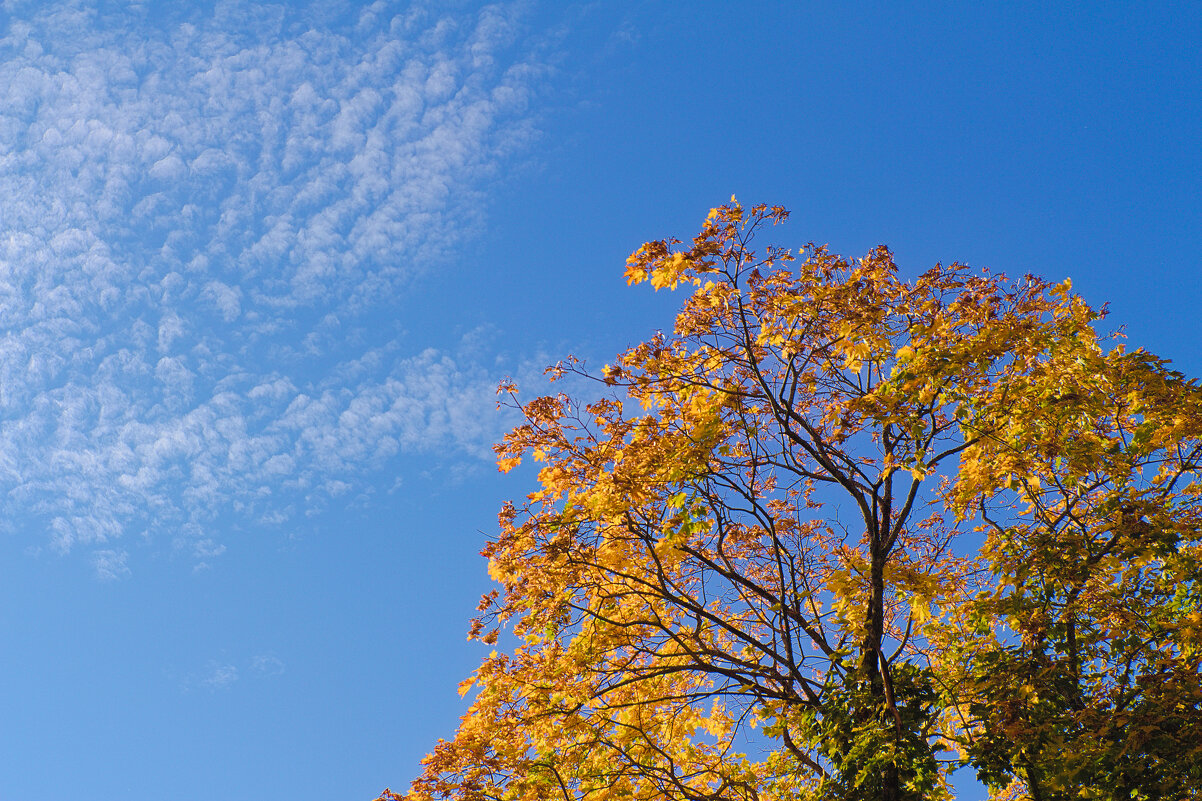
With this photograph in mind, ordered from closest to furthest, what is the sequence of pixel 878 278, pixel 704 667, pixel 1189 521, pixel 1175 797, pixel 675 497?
pixel 1175 797 < pixel 1189 521 < pixel 675 497 < pixel 704 667 < pixel 878 278

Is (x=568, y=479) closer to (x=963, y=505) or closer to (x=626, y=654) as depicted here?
(x=626, y=654)

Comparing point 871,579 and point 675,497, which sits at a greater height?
point 675,497

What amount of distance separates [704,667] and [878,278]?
4822 millimetres

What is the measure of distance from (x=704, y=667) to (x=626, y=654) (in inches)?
37.0

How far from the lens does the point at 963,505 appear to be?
9570 mm

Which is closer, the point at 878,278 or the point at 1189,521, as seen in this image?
the point at 1189,521

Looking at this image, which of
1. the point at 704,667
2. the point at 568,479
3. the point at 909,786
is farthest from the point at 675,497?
the point at 909,786

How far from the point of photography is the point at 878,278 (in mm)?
10172

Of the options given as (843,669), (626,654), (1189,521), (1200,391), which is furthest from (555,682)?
(1200,391)

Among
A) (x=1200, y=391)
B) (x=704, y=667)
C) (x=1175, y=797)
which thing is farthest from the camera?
(x=704, y=667)

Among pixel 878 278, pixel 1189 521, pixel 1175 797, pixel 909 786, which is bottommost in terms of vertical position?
pixel 1175 797

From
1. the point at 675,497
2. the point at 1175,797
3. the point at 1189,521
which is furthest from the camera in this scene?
the point at 675,497

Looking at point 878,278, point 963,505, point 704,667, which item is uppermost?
point 878,278

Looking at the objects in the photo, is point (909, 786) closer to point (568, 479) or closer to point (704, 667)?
point (704, 667)
